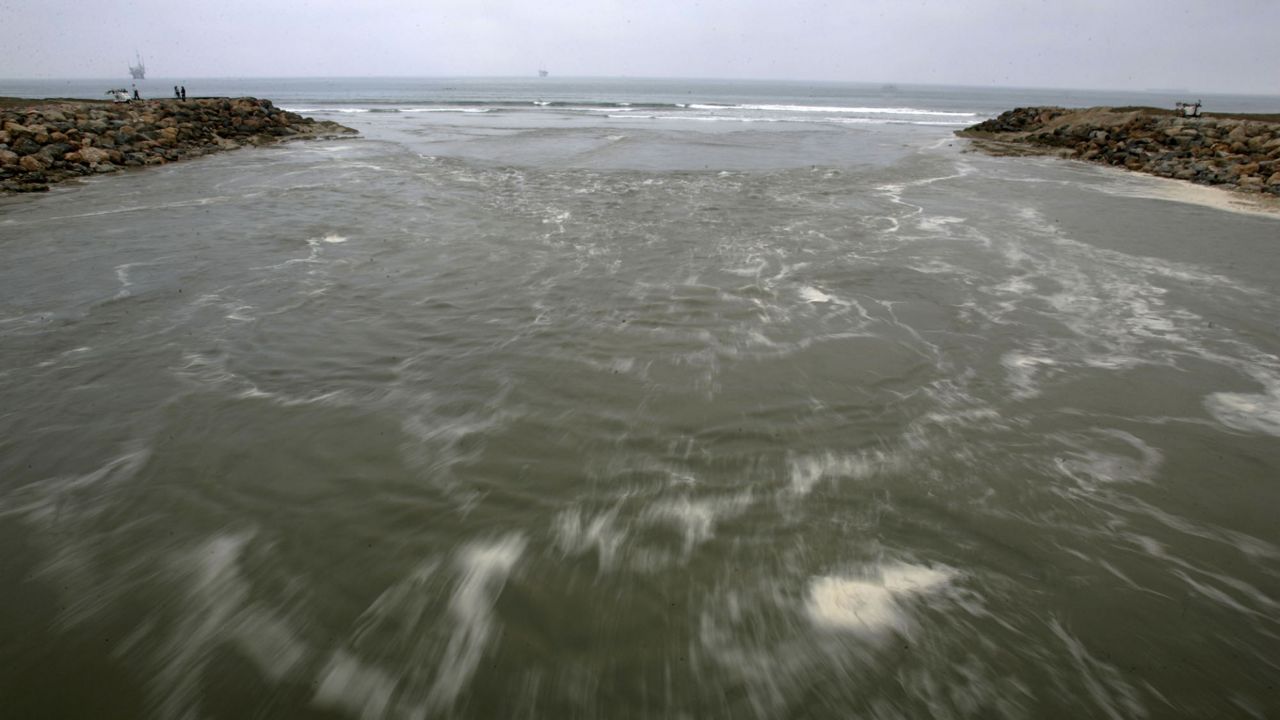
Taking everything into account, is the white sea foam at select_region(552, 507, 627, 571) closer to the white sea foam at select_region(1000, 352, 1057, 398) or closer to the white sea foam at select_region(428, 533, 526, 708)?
the white sea foam at select_region(428, 533, 526, 708)

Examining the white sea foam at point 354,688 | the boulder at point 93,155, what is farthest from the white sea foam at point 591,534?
the boulder at point 93,155

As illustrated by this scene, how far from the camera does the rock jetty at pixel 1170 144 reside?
1958cm

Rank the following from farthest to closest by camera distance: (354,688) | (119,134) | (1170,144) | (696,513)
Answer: (1170,144), (119,134), (696,513), (354,688)

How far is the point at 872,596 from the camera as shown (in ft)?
12.8

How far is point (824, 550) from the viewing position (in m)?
4.26

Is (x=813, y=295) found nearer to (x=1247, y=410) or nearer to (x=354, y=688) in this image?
(x=1247, y=410)

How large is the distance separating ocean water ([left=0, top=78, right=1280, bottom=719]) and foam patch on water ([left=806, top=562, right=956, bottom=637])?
2cm

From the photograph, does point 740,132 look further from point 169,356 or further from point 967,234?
point 169,356

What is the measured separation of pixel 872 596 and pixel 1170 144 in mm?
32813

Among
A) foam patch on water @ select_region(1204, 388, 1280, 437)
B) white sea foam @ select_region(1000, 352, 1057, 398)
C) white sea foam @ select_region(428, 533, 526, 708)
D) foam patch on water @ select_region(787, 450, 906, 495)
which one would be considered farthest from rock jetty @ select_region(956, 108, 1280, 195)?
white sea foam @ select_region(428, 533, 526, 708)

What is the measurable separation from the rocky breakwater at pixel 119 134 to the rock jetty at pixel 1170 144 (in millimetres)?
40941

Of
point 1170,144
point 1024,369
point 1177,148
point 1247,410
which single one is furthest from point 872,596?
point 1170,144

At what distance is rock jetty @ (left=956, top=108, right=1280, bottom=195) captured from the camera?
1958cm

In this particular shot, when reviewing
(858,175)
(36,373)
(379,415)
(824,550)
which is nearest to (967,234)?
(858,175)
